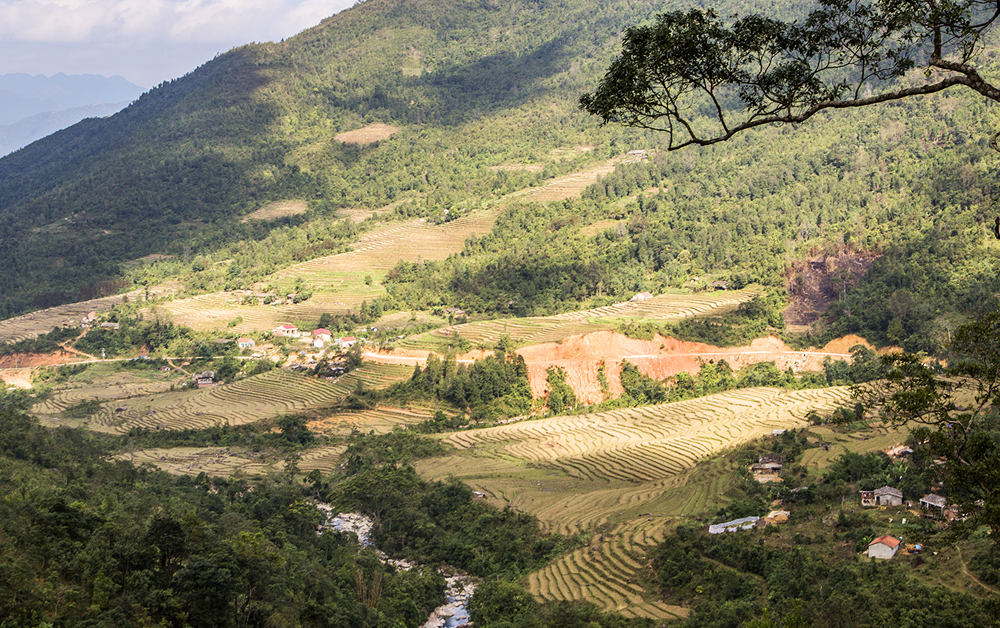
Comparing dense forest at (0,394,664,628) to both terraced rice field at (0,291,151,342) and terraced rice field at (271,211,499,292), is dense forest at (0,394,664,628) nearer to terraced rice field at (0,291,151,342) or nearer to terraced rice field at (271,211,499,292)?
terraced rice field at (0,291,151,342)

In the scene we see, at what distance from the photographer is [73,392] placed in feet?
129

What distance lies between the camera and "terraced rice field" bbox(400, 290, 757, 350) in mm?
39500

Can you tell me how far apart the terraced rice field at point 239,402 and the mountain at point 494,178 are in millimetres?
12950

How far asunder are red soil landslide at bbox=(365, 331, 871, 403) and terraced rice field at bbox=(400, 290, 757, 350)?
93 cm

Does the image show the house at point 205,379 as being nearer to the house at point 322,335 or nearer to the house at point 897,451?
the house at point 322,335

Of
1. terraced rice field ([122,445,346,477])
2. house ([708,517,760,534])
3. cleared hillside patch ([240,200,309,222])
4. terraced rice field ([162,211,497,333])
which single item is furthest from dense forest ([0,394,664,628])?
cleared hillside patch ([240,200,309,222])

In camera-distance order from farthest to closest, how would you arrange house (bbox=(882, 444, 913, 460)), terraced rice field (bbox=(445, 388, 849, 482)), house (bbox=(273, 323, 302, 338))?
house (bbox=(273, 323, 302, 338)), terraced rice field (bbox=(445, 388, 849, 482)), house (bbox=(882, 444, 913, 460))

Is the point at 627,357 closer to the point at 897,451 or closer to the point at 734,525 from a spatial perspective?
the point at 897,451

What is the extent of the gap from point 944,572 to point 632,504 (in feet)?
30.1

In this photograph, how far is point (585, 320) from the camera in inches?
1655

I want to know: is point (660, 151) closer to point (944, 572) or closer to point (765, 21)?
point (944, 572)

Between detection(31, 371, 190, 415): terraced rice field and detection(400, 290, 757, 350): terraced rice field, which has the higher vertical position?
detection(31, 371, 190, 415): terraced rice field

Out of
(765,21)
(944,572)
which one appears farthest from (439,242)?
(765,21)

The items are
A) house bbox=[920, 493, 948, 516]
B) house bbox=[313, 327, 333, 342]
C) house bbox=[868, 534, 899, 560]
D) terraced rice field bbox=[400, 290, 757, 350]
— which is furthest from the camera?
house bbox=[313, 327, 333, 342]
